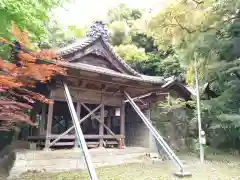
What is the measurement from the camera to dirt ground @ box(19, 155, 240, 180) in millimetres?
6898

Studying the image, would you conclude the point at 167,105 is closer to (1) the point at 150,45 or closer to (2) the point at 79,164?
(2) the point at 79,164

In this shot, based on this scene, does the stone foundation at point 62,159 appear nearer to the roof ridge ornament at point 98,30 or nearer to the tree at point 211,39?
the tree at point 211,39

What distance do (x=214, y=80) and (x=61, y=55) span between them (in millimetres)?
7944

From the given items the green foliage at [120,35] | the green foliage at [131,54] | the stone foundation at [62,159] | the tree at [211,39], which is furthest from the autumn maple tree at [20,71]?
the green foliage at [120,35]

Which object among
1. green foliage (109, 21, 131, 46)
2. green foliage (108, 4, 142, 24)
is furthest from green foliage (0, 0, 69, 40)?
green foliage (108, 4, 142, 24)

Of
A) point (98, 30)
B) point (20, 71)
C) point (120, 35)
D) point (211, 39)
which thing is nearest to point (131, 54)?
point (120, 35)

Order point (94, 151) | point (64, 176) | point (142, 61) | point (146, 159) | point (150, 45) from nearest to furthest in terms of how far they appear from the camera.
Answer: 1. point (64, 176)
2. point (94, 151)
3. point (146, 159)
4. point (142, 61)
5. point (150, 45)

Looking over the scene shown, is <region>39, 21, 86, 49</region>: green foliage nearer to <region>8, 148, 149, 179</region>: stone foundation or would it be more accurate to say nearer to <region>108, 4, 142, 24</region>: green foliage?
<region>108, 4, 142, 24</region>: green foliage

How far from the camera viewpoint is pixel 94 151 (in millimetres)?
8805

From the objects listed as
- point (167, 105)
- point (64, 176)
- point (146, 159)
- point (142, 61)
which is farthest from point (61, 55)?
point (142, 61)

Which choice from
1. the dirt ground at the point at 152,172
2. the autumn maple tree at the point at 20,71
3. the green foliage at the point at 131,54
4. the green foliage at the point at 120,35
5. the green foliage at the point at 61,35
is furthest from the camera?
the green foliage at the point at 61,35

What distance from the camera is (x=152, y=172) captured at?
25.6 feet

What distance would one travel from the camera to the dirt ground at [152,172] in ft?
22.6

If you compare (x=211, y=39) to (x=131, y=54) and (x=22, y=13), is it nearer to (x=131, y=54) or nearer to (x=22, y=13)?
(x=22, y=13)
